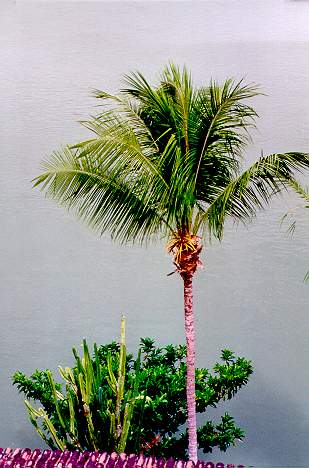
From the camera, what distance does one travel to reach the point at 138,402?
7438 mm

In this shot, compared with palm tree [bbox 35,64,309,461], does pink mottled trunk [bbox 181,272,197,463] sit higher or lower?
lower

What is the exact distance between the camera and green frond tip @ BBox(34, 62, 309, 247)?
6.39 m

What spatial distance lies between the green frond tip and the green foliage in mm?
1453

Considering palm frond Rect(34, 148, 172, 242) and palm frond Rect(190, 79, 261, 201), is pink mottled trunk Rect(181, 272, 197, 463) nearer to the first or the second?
palm frond Rect(34, 148, 172, 242)

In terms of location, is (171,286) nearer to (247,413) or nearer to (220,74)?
(247,413)

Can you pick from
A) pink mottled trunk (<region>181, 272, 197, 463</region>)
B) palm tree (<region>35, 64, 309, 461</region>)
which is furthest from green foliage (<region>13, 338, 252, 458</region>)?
palm tree (<region>35, 64, 309, 461</region>)

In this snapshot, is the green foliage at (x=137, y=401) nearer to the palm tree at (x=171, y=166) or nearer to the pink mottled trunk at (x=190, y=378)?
the pink mottled trunk at (x=190, y=378)

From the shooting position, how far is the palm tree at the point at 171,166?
21.0ft

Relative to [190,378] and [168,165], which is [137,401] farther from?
[168,165]

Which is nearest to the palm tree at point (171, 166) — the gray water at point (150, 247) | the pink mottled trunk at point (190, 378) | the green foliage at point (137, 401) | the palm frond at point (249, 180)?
the palm frond at point (249, 180)

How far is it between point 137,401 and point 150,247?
269 cm

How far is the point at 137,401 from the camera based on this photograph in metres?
7.43

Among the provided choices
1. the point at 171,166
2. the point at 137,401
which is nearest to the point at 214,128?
the point at 171,166

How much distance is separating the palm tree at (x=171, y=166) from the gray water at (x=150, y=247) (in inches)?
104
